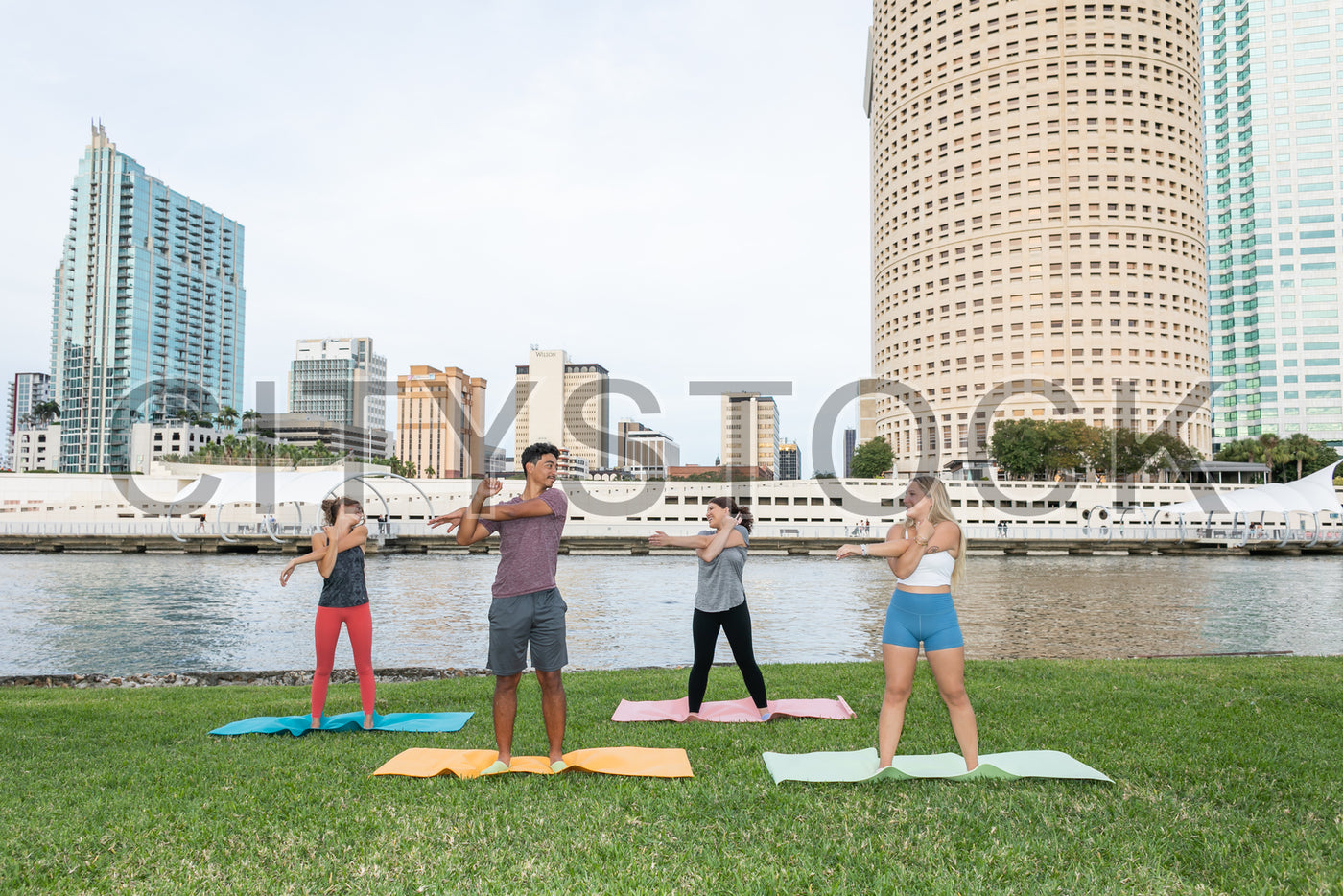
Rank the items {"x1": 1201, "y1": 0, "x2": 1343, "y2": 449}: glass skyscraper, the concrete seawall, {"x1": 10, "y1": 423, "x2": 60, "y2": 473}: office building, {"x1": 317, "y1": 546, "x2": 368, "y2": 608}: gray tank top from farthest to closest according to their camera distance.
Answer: {"x1": 10, "y1": 423, "x2": 60, "y2": 473}: office building
{"x1": 1201, "y1": 0, "x2": 1343, "y2": 449}: glass skyscraper
the concrete seawall
{"x1": 317, "y1": 546, "x2": 368, "y2": 608}: gray tank top

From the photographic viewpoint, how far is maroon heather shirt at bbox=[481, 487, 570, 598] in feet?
20.7

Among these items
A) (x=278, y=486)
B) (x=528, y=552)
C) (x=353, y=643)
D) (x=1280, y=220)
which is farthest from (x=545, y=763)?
(x=1280, y=220)

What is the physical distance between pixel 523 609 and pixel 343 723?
9.94ft

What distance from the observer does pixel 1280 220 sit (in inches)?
5979

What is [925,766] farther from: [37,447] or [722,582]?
[37,447]

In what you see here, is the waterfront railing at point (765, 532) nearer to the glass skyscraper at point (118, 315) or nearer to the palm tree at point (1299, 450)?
the palm tree at point (1299, 450)

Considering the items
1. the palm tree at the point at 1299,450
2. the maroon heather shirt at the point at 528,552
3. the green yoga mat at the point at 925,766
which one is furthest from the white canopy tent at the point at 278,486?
the palm tree at the point at 1299,450

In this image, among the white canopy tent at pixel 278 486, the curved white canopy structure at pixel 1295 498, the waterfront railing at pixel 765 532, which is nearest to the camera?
the white canopy tent at pixel 278 486

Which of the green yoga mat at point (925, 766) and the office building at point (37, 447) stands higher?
the office building at point (37, 447)

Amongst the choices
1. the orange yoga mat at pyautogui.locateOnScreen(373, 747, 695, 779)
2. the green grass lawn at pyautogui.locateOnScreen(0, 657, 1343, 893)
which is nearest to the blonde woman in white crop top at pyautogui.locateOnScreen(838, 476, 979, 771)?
the green grass lawn at pyautogui.locateOnScreen(0, 657, 1343, 893)

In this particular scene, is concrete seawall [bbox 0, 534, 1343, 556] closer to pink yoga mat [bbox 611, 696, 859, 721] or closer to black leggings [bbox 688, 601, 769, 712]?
pink yoga mat [bbox 611, 696, 859, 721]

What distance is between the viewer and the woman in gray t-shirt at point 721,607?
28.1 feet

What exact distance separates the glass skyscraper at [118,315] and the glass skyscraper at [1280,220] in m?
193

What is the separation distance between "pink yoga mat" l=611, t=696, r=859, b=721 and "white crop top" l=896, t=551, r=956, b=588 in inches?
117
